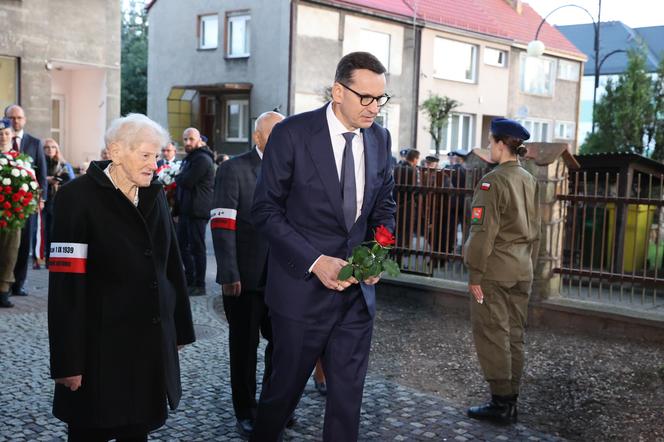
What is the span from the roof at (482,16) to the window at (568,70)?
66cm

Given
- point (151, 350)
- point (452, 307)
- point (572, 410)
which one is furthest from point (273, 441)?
point (452, 307)

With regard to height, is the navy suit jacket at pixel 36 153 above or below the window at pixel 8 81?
below

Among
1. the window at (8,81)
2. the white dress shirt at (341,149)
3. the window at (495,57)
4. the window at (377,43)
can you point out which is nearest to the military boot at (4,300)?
the white dress shirt at (341,149)

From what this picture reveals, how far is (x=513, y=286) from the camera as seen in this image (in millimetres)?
5363

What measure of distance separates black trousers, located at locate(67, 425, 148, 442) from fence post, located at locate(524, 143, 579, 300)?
6087mm

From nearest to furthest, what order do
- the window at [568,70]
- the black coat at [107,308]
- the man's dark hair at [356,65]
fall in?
the black coat at [107,308] < the man's dark hair at [356,65] < the window at [568,70]


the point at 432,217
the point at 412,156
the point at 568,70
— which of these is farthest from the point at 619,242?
the point at 568,70

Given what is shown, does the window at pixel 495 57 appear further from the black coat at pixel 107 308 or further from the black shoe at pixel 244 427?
the black coat at pixel 107 308

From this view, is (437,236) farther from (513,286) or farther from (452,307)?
(513,286)

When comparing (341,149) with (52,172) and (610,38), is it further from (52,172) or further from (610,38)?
(610,38)

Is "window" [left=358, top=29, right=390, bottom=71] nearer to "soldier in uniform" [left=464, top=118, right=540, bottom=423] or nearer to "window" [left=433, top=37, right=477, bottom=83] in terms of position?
"window" [left=433, top=37, right=477, bottom=83]

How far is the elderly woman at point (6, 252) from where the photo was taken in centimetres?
852

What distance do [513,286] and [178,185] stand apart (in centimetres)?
571

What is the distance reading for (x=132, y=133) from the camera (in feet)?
11.2
